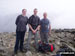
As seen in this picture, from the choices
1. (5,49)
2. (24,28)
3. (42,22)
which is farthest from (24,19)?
(5,49)

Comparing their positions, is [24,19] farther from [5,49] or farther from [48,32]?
Result: [5,49]

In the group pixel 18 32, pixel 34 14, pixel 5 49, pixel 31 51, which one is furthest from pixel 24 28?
pixel 5 49

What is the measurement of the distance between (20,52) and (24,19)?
6.99ft

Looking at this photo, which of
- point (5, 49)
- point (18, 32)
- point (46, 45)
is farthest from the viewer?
point (5, 49)

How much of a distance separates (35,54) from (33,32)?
1460 mm

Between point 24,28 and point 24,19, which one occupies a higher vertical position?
point 24,19

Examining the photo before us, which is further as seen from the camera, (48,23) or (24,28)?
(48,23)

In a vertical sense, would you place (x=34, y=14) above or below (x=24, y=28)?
above

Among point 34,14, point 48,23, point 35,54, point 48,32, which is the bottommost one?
point 35,54

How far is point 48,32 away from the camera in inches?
371

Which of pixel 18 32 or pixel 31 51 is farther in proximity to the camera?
pixel 31 51

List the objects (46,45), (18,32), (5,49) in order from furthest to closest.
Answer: (5,49)
(46,45)
(18,32)

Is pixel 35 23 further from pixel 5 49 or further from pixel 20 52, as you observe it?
pixel 5 49

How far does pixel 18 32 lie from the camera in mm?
8383
